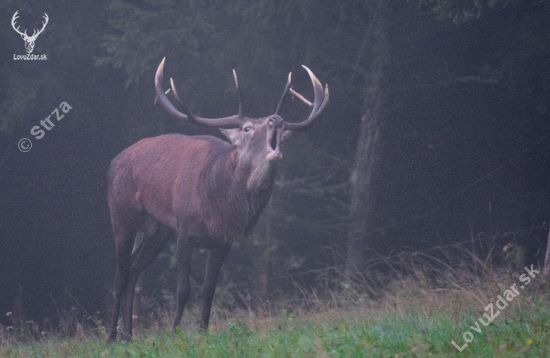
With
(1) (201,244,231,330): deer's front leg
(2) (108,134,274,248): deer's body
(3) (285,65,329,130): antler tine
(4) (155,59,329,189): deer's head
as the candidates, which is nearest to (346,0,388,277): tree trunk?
(3) (285,65,329,130): antler tine

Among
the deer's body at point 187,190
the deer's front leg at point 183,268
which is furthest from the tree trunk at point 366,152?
the deer's front leg at point 183,268

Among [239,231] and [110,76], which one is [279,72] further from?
[239,231]

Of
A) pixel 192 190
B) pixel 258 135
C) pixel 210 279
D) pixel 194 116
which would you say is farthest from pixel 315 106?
pixel 210 279

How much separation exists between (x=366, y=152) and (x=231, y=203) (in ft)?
12.4

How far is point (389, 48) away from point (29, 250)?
654 centimetres

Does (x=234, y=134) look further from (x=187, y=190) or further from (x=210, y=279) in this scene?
(x=210, y=279)

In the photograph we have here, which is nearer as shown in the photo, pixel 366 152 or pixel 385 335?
pixel 385 335

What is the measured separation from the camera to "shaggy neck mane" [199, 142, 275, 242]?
25.5ft

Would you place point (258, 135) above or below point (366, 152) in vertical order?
above

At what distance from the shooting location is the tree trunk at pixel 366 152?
1088 centimetres

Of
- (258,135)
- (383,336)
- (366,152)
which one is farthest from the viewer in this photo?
(366,152)

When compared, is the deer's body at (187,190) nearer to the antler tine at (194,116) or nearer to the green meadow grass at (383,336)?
the antler tine at (194,116)

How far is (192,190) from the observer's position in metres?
8.03

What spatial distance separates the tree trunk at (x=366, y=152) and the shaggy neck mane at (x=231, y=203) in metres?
3.43
